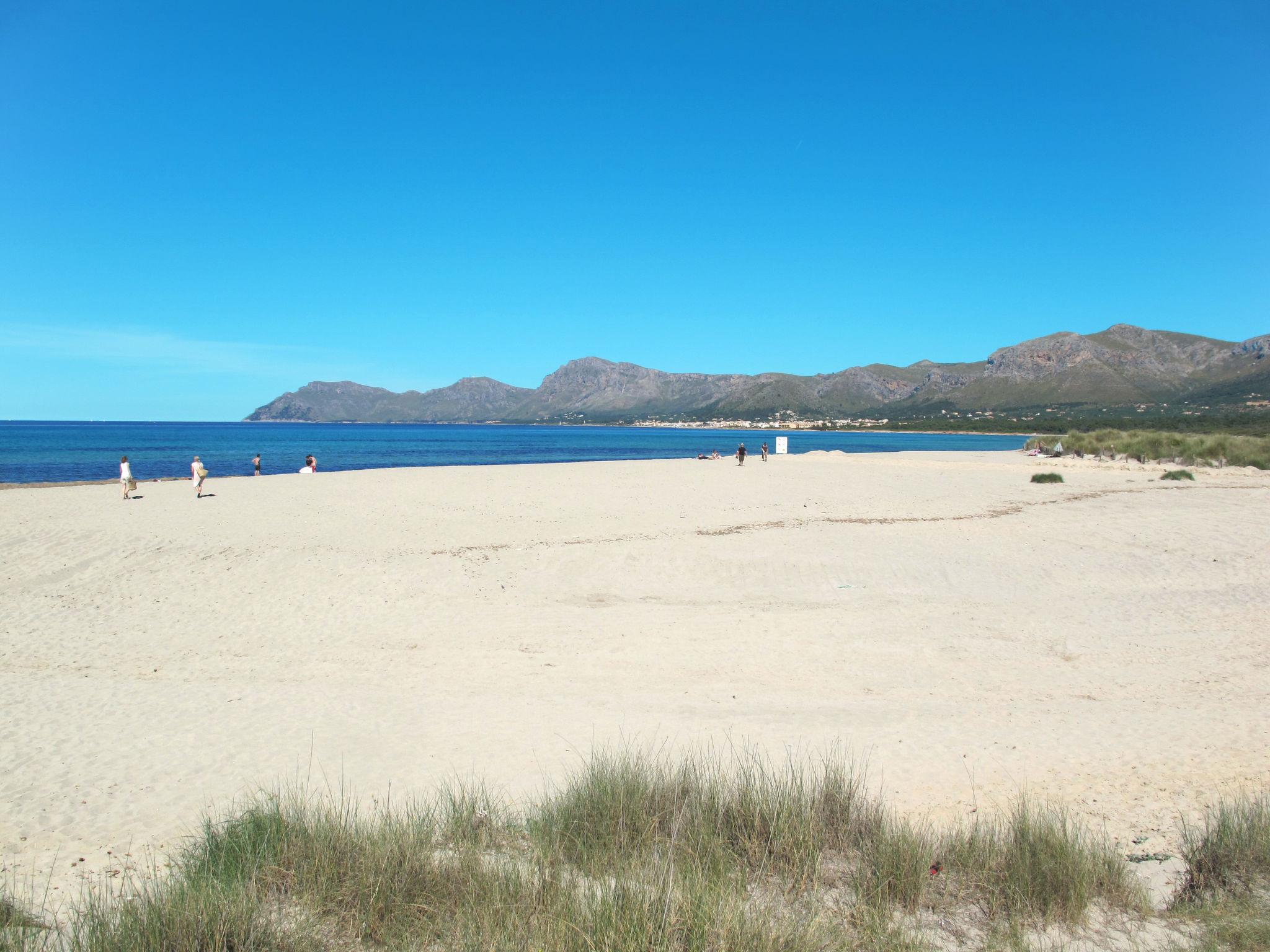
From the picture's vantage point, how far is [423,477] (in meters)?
31.7

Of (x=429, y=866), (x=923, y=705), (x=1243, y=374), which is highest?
(x=1243, y=374)

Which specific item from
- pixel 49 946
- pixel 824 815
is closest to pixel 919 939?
pixel 824 815

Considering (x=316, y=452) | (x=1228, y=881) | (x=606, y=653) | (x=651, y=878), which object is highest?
(x=316, y=452)

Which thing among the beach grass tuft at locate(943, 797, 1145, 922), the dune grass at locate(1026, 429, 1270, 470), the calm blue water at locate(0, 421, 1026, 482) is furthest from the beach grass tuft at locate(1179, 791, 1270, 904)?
the calm blue water at locate(0, 421, 1026, 482)

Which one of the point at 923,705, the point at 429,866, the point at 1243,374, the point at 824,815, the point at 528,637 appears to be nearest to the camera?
the point at 429,866

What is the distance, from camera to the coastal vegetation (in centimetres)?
324

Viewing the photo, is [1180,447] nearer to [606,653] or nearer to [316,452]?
[606,653]

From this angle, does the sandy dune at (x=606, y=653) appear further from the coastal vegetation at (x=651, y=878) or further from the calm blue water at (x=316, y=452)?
the calm blue water at (x=316, y=452)

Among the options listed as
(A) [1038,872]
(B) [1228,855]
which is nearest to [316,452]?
(A) [1038,872]

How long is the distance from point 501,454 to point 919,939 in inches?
2449

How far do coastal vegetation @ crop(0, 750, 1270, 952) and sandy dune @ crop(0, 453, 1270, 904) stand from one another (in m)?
0.78

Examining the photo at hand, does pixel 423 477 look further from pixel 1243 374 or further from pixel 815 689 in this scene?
pixel 1243 374

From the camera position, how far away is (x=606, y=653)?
9.02 meters

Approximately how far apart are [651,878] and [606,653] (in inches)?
218
